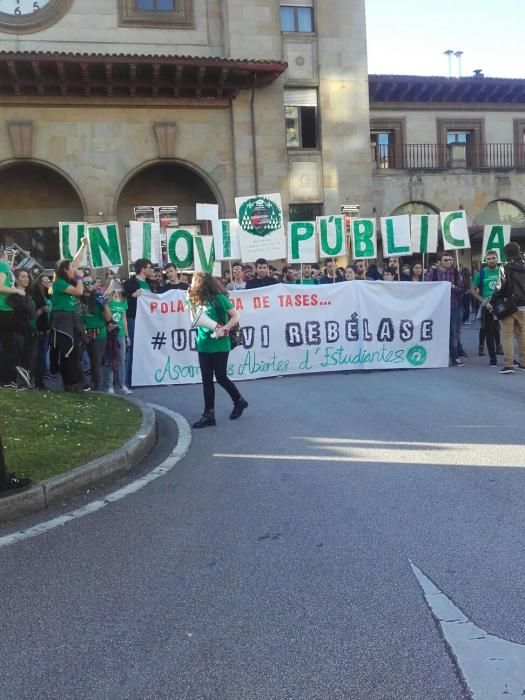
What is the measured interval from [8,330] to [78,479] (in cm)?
462

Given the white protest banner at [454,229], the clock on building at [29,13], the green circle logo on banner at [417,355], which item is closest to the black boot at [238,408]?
the green circle logo on banner at [417,355]

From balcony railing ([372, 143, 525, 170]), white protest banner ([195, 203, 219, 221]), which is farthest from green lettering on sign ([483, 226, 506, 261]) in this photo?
balcony railing ([372, 143, 525, 170])

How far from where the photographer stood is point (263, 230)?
50.8ft

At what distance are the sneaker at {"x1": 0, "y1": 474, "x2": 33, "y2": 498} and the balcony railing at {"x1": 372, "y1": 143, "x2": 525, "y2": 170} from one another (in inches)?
1016

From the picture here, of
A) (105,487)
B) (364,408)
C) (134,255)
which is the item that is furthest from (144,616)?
(134,255)

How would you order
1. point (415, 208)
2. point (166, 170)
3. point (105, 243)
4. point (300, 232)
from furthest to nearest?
point (415, 208), point (166, 170), point (300, 232), point (105, 243)

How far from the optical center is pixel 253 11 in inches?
851

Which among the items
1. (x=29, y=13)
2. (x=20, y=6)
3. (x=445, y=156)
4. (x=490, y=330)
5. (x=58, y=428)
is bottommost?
(x=58, y=428)

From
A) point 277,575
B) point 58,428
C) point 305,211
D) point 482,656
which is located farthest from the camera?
point 305,211

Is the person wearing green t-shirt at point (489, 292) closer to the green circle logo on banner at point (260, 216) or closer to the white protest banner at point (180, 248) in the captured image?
the green circle logo on banner at point (260, 216)

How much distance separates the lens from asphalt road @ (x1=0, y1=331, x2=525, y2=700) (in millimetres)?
2871

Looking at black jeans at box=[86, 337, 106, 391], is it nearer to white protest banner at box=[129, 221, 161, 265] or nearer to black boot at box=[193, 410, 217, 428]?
black boot at box=[193, 410, 217, 428]

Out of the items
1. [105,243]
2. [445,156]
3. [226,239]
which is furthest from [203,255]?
[445,156]

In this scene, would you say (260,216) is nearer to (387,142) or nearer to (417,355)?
(417,355)
